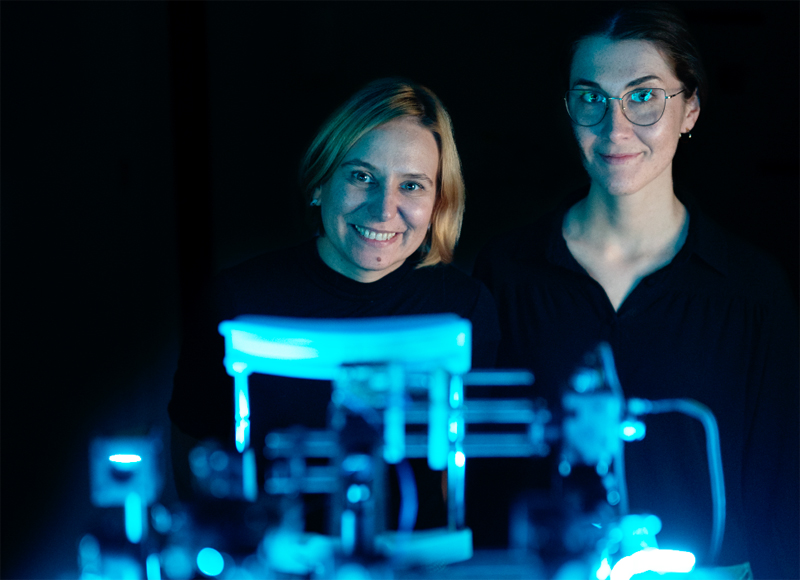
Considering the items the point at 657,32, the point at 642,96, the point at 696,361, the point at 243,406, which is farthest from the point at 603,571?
the point at 657,32

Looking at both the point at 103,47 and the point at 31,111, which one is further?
the point at 103,47

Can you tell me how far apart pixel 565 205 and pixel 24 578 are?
1.48 meters

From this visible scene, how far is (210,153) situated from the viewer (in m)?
1.73

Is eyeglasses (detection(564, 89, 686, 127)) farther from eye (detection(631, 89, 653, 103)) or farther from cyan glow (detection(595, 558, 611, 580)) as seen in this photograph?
cyan glow (detection(595, 558, 611, 580))

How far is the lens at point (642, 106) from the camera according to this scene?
1259 millimetres

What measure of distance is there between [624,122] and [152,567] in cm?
109

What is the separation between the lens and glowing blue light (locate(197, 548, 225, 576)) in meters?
0.96

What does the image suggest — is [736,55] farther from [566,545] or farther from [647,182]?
[566,545]

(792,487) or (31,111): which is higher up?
(31,111)

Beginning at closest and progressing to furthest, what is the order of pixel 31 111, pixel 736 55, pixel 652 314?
pixel 652 314, pixel 31 111, pixel 736 55

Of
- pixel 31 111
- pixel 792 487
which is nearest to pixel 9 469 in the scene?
pixel 31 111

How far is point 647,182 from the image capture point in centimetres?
132

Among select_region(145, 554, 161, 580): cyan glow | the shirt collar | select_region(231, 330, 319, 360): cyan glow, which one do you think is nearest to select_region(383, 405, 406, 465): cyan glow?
select_region(231, 330, 319, 360): cyan glow

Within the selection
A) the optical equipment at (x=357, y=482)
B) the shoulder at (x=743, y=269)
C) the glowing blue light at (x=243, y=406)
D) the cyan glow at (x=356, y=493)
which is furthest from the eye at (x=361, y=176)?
the shoulder at (x=743, y=269)
